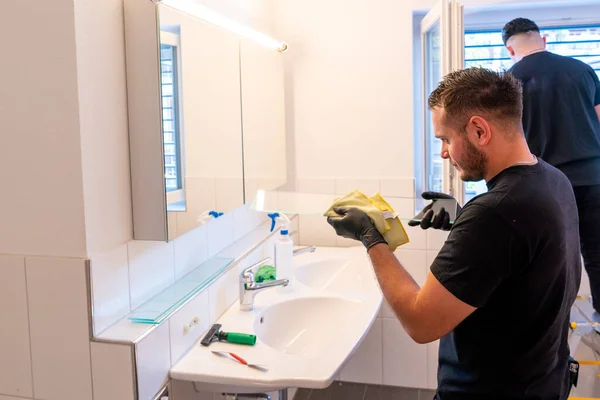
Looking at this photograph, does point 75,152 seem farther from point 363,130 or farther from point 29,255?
point 363,130

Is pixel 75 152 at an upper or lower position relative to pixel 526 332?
upper

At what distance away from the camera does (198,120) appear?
171 centimetres

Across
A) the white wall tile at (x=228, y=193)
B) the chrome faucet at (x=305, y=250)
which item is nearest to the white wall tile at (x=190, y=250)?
the white wall tile at (x=228, y=193)

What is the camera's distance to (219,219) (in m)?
1.95

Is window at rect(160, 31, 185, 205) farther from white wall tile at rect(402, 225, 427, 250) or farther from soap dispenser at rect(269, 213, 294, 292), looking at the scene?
white wall tile at rect(402, 225, 427, 250)

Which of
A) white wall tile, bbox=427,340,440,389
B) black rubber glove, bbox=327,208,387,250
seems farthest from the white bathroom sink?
white wall tile, bbox=427,340,440,389

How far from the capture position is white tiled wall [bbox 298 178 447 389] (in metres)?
2.67

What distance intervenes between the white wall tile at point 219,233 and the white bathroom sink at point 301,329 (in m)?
Answer: 0.21

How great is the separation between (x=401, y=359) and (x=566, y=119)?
1327 millimetres

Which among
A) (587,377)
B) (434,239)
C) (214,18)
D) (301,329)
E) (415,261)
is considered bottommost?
(587,377)

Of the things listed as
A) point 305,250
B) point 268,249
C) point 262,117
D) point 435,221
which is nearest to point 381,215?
point 435,221

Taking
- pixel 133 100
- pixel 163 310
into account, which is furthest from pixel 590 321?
pixel 133 100

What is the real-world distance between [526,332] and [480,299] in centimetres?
16

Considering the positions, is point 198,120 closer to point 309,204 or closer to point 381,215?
point 309,204
